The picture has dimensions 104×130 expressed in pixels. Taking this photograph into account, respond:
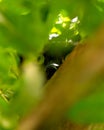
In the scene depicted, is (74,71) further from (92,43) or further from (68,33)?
(68,33)

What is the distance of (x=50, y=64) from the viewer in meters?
2.13

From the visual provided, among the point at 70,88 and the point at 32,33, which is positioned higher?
the point at 32,33

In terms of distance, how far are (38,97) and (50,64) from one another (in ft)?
6.27

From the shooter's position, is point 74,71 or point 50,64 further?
point 50,64

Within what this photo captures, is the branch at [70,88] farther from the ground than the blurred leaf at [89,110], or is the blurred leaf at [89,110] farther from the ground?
the blurred leaf at [89,110]

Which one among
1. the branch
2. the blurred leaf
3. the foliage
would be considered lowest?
the branch

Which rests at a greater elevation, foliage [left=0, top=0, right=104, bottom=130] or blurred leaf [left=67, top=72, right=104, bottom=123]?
foliage [left=0, top=0, right=104, bottom=130]

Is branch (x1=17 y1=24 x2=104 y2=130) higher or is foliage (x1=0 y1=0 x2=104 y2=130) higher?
foliage (x1=0 y1=0 x2=104 y2=130)

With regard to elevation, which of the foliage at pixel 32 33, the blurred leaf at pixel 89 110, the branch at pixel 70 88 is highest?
the foliage at pixel 32 33

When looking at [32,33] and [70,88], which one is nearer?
[70,88]

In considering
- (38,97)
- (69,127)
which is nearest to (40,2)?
(38,97)

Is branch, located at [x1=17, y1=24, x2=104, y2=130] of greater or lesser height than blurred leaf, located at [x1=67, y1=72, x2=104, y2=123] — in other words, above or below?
below

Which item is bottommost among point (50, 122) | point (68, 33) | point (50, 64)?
point (50, 122)

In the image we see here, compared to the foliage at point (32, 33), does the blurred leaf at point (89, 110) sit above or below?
below
